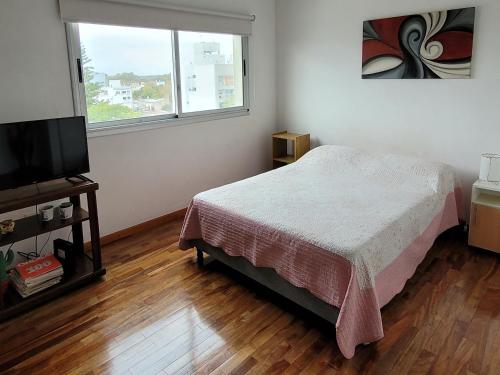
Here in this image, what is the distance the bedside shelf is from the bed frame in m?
0.82

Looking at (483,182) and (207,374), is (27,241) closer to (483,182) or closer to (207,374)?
(207,374)

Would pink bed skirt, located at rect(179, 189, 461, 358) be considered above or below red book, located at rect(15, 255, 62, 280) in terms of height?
above

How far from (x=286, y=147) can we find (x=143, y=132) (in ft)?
5.80

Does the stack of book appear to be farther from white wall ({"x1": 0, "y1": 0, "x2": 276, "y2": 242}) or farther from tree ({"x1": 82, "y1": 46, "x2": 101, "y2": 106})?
tree ({"x1": 82, "y1": 46, "x2": 101, "y2": 106})

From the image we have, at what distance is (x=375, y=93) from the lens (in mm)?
3605

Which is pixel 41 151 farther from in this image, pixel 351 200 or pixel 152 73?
pixel 351 200

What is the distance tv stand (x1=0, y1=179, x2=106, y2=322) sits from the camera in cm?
227

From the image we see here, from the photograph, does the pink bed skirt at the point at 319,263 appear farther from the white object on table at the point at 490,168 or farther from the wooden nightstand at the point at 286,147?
the wooden nightstand at the point at 286,147

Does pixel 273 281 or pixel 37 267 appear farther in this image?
pixel 37 267

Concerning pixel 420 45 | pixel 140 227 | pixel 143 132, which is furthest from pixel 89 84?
pixel 420 45

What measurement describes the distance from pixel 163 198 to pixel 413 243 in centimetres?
218

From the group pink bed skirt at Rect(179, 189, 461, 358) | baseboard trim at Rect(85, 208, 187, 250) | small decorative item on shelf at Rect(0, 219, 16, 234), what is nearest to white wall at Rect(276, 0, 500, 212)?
pink bed skirt at Rect(179, 189, 461, 358)

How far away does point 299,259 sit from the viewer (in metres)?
2.11

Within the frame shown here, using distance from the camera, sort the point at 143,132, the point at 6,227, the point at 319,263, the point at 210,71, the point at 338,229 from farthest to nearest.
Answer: the point at 210,71 < the point at 143,132 < the point at 6,227 < the point at 338,229 < the point at 319,263
